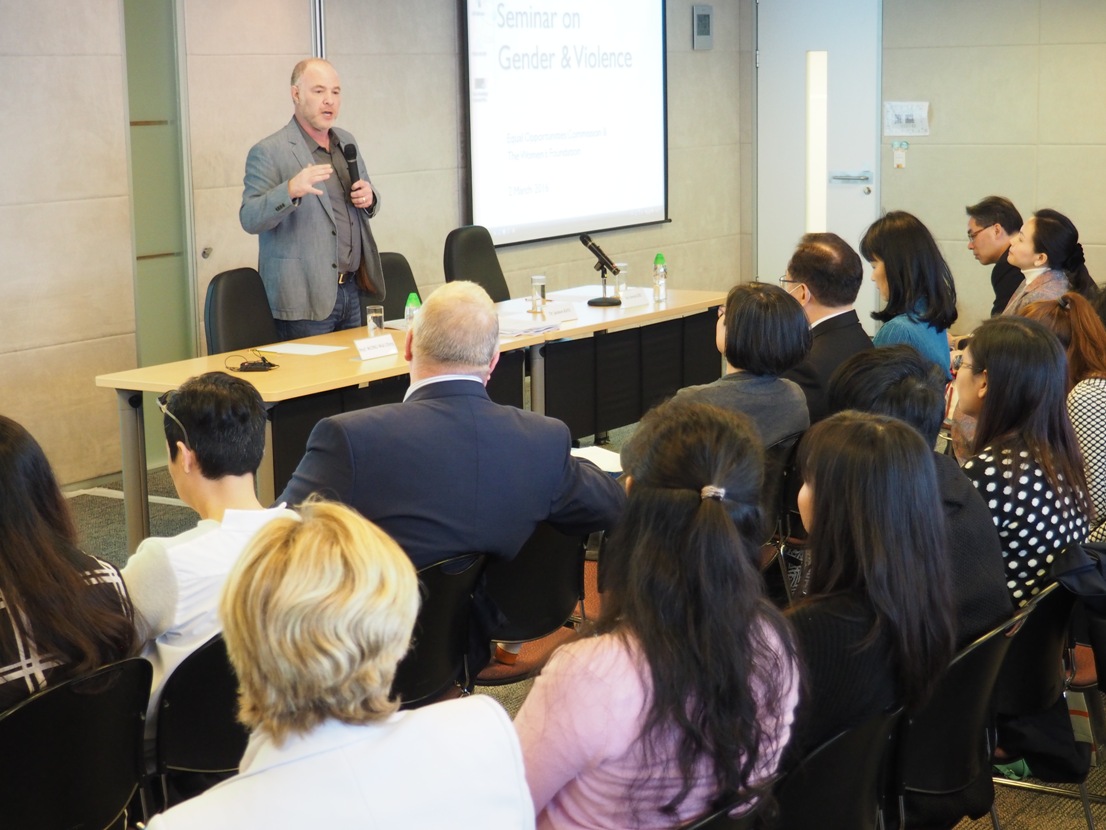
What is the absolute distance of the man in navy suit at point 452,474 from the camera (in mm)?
2426

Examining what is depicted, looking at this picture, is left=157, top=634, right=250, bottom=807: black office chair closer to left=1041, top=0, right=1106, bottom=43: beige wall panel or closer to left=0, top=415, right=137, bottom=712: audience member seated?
left=0, top=415, right=137, bottom=712: audience member seated

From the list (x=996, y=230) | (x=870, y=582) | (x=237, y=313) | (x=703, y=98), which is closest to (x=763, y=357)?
(x=870, y=582)

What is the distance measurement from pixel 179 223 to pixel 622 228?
332 cm

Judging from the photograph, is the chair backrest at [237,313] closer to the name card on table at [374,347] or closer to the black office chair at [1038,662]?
the name card on table at [374,347]

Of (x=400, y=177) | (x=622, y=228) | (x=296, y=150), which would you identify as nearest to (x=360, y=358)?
(x=296, y=150)

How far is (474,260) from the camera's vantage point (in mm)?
6047

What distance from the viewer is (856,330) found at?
3881 mm

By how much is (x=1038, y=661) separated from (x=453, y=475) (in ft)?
3.89

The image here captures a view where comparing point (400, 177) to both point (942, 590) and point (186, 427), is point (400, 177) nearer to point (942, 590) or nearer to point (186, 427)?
point (186, 427)

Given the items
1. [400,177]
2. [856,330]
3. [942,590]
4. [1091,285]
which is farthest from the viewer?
[400,177]

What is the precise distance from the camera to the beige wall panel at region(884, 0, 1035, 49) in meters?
7.97

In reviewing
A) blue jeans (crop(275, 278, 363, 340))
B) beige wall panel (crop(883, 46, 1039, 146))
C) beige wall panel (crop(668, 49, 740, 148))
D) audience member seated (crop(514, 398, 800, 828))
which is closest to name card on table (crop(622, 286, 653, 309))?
blue jeans (crop(275, 278, 363, 340))

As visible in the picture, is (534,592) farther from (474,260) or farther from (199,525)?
(474,260)

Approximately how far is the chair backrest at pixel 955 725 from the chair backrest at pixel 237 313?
10.9 ft
